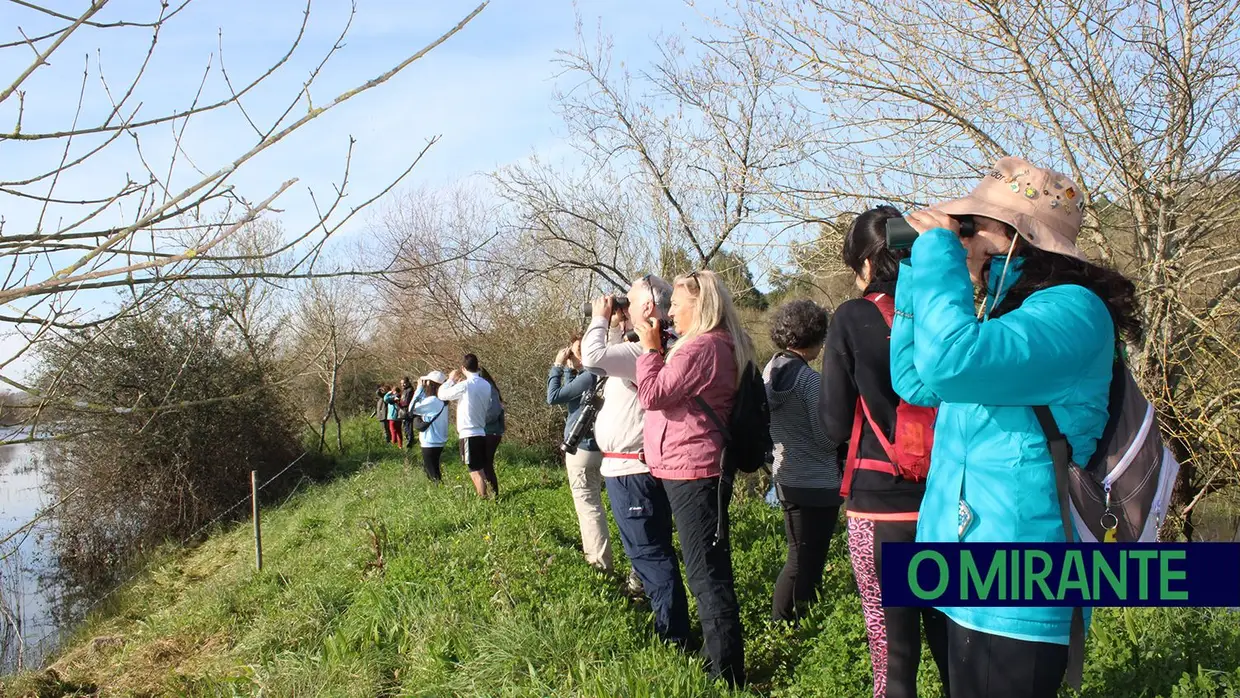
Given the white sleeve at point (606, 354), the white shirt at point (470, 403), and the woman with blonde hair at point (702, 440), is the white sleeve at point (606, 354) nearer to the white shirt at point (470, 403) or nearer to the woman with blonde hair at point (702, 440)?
the woman with blonde hair at point (702, 440)

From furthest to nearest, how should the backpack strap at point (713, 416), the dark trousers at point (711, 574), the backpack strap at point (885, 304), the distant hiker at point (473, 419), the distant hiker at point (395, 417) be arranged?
the distant hiker at point (395, 417), the distant hiker at point (473, 419), the backpack strap at point (713, 416), the dark trousers at point (711, 574), the backpack strap at point (885, 304)

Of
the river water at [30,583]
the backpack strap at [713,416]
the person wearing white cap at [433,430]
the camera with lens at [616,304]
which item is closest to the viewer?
the backpack strap at [713,416]

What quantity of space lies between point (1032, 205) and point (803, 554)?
275cm

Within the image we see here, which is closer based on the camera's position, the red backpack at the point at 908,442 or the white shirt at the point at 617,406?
the red backpack at the point at 908,442

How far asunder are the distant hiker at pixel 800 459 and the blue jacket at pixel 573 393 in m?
1.45

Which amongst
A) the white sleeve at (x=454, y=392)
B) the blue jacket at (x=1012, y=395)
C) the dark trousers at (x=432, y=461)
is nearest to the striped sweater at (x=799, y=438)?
the blue jacket at (x=1012, y=395)

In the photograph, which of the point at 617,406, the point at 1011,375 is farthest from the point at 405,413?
the point at 1011,375

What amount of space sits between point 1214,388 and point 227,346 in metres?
17.3

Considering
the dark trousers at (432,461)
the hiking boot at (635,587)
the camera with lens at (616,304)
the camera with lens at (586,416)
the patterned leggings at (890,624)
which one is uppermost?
the camera with lens at (616,304)

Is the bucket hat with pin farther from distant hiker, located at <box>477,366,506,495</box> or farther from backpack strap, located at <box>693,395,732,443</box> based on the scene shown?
distant hiker, located at <box>477,366,506,495</box>

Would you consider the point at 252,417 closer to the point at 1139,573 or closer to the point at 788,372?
the point at 788,372

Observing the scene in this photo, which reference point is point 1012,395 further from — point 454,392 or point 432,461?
point 432,461

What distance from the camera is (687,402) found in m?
4.00

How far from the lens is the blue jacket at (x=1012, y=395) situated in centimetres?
200
